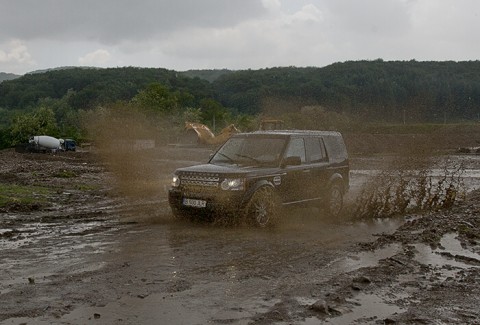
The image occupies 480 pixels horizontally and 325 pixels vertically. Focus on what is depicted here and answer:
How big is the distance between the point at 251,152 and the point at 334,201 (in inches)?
99.9

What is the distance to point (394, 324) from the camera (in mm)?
5293

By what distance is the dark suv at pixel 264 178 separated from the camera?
10508mm

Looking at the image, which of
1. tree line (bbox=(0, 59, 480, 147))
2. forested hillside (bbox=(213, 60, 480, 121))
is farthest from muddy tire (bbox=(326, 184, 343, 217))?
forested hillside (bbox=(213, 60, 480, 121))

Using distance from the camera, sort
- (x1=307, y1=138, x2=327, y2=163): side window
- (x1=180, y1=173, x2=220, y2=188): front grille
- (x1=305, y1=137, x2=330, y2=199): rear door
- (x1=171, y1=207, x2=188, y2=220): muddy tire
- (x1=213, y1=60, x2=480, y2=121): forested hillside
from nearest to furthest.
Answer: (x1=180, y1=173, x2=220, y2=188): front grille → (x1=171, y1=207, x2=188, y2=220): muddy tire → (x1=305, y1=137, x2=330, y2=199): rear door → (x1=307, y1=138, x2=327, y2=163): side window → (x1=213, y1=60, x2=480, y2=121): forested hillside

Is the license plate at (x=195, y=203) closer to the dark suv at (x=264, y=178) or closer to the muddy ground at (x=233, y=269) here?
the dark suv at (x=264, y=178)

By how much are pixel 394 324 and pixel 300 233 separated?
523cm

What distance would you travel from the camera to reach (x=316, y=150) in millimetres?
12586

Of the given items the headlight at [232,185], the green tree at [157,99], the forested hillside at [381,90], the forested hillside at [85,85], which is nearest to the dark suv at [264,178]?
the headlight at [232,185]

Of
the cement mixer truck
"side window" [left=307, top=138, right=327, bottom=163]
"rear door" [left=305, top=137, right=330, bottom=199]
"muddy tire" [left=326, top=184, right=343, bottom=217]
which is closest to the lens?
"rear door" [left=305, top=137, right=330, bottom=199]

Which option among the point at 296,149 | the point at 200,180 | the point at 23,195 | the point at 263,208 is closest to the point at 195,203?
the point at 200,180

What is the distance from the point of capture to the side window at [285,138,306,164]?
11.7 m

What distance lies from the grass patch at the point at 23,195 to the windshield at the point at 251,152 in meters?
5.22

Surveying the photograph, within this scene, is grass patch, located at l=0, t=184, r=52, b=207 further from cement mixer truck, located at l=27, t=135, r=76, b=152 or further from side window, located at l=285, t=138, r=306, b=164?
cement mixer truck, located at l=27, t=135, r=76, b=152

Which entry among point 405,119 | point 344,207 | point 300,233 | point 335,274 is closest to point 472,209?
point 344,207
